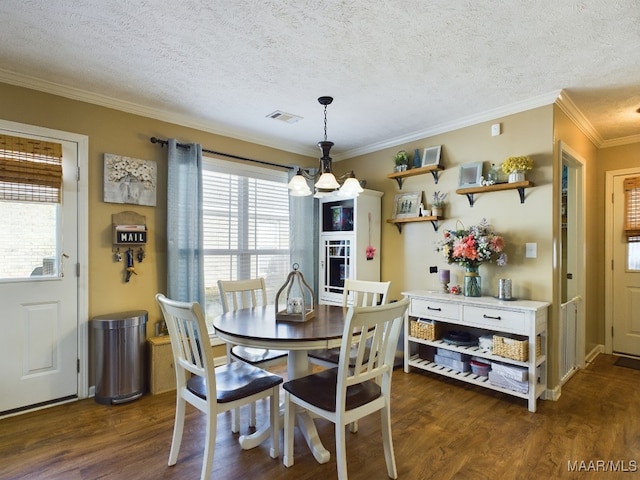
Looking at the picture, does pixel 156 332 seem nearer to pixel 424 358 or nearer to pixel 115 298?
pixel 115 298

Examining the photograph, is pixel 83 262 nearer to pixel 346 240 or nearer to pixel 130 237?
pixel 130 237

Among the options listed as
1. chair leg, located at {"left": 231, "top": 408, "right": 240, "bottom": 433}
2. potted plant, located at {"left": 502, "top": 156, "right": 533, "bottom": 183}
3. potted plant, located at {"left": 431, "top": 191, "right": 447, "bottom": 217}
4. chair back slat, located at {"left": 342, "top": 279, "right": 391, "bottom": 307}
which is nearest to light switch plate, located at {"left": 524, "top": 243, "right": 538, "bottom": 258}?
potted plant, located at {"left": 502, "top": 156, "right": 533, "bottom": 183}

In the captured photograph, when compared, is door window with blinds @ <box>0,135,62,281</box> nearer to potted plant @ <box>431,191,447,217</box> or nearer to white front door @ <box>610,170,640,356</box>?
potted plant @ <box>431,191,447,217</box>

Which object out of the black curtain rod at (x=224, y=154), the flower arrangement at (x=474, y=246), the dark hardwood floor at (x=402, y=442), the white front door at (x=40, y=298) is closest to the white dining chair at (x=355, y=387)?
the dark hardwood floor at (x=402, y=442)

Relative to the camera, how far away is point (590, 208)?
12.9ft

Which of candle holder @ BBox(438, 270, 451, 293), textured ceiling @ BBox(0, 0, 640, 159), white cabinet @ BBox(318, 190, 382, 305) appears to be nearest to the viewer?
textured ceiling @ BBox(0, 0, 640, 159)

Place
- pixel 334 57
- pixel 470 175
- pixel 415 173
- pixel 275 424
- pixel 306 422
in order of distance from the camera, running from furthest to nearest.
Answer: pixel 415 173 < pixel 470 175 < pixel 334 57 < pixel 306 422 < pixel 275 424

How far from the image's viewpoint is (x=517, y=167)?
2949mm

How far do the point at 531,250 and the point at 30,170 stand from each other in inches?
159

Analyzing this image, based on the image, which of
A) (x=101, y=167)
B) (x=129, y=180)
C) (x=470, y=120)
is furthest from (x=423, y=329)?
(x=101, y=167)

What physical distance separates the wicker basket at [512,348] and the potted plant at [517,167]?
4.30ft

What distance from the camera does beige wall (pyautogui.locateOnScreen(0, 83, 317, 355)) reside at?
271 cm

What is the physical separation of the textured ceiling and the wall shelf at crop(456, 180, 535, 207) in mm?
683

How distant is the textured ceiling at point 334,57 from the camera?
6.19 feet
